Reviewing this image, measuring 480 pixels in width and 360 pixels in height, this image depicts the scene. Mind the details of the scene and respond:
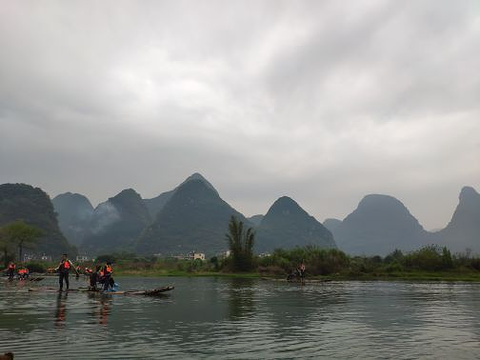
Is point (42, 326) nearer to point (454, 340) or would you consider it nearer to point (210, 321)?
point (210, 321)

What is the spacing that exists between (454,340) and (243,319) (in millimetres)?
6202

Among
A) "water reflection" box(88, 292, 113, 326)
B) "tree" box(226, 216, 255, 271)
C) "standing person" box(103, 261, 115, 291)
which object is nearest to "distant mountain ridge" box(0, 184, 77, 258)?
"tree" box(226, 216, 255, 271)

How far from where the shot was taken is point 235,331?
12375 millimetres

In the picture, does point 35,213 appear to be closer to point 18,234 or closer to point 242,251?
point 18,234

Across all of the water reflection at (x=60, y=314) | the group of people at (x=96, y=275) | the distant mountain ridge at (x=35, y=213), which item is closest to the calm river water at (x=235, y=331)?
the water reflection at (x=60, y=314)

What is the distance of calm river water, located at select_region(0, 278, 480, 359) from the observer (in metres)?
9.57

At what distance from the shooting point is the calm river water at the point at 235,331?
957cm

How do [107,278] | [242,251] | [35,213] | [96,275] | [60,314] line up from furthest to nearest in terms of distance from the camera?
1. [35,213]
2. [242,251]
3. [96,275]
4. [107,278]
5. [60,314]

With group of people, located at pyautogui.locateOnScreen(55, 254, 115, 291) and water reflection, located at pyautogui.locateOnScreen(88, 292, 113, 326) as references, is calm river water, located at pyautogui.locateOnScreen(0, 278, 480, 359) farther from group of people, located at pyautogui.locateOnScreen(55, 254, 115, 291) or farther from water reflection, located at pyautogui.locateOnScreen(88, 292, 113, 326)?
group of people, located at pyautogui.locateOnScreen(55, 254, 115, 291)

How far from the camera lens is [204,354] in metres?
9.37

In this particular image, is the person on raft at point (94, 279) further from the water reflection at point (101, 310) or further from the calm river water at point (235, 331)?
the calm river water at point (235, 331)

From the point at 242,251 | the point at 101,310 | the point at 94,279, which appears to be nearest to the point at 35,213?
the point at 242,251

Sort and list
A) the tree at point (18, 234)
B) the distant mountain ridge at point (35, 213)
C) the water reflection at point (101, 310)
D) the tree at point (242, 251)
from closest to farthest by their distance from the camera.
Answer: the water reflection at point (101, 310) → the tree at point (242, 251) → the tree at point (18, 234) → the distant mountain ridge at point (35, 213)

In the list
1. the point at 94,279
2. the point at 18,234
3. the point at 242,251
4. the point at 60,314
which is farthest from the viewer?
the point at 18,234
